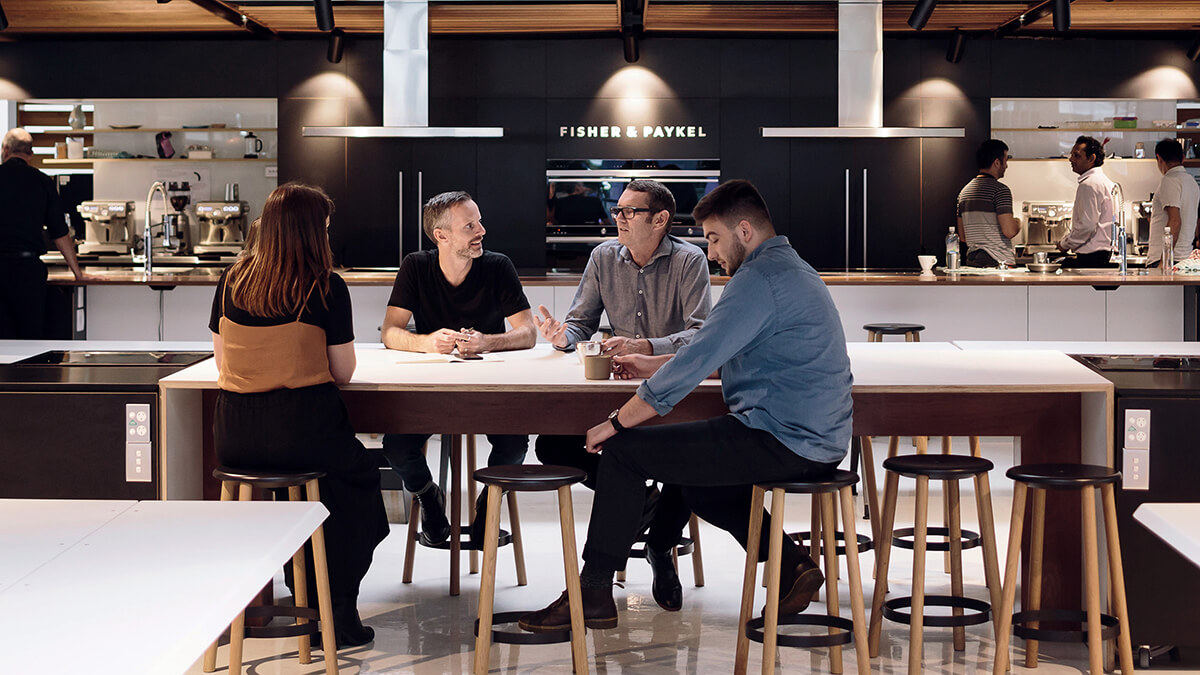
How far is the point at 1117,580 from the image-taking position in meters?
3.03

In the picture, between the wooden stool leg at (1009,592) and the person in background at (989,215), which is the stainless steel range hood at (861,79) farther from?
the wooden stool leg at (1009,592)

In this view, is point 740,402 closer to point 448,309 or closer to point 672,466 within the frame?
point 672,466

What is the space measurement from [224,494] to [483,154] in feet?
19.7

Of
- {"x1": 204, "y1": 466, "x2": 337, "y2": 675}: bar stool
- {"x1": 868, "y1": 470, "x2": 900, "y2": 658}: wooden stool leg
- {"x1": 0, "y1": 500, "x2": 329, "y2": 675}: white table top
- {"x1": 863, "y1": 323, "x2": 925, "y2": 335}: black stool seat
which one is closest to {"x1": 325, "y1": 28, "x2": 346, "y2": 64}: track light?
{"x1": 863, "y1": 323, "x2": 925, "y2": 335}: black stool seat

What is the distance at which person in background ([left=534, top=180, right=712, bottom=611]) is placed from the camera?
3.82 metres

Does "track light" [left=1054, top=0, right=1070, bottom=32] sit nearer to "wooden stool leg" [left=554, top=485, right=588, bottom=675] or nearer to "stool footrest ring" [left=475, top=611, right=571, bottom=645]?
"wooden stool leg" [left=554, top=485, right=588, bottom=675]

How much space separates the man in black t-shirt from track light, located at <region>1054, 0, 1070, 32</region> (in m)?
3.98

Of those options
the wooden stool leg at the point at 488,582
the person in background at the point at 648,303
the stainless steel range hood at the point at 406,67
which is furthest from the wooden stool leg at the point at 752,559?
the stainless steel range hood at the point at 406,67

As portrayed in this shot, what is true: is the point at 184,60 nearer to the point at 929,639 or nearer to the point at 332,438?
the point at 332,438

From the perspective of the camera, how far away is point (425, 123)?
301 inches

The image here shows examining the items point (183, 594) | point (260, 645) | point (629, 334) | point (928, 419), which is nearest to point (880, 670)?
point (928, 419)

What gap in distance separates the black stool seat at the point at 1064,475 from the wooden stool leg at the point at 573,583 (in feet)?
3.50

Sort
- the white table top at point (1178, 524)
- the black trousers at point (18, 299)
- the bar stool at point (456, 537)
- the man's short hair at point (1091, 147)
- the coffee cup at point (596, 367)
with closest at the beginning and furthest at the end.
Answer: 1. the white table top at point (1178, 524)
2. the coffee cup at point (596, 367)
3. the bar stool at point (456, 537)
4. the black trousers at point (18, 299)
5. the man's short hair at point (1091, 147)

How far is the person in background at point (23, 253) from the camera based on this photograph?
20.8ft
